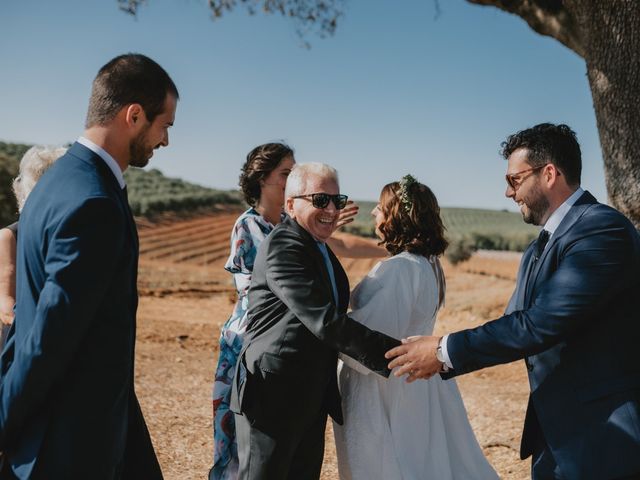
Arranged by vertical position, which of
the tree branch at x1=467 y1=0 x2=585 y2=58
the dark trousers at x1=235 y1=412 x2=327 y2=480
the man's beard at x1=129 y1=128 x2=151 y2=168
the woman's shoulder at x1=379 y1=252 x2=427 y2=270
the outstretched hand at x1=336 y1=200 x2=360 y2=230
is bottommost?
the dark trousers at x1=235 y1=412 x2=327 y2=480

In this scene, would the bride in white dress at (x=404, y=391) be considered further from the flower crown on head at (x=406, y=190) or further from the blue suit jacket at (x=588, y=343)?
the blue suit jacket at (x=588, y=343)

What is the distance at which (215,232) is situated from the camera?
95.3 feet

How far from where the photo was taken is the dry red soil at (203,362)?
559 centimetres

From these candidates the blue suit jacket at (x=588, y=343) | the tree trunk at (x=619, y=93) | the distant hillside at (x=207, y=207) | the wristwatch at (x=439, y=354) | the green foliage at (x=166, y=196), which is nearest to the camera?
the blue suit jacket at (x=588, y=343)

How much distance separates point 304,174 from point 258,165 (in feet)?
2.80

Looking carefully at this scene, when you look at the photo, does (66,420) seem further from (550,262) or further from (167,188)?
(167,188)

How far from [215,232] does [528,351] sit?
27069 millimetres

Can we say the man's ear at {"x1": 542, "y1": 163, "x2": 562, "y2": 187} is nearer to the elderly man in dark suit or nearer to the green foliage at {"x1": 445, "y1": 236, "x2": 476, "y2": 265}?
the elderly man in dark suit

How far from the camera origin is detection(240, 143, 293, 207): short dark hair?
12.8 ft

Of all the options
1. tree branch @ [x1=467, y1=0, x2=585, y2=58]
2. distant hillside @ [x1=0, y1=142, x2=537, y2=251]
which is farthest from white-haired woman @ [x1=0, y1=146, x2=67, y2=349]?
distant hillside @ [x1=0, y1=142, x2=537, y2=251]

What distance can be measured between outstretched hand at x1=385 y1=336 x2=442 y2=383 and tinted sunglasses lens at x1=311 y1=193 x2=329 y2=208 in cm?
79

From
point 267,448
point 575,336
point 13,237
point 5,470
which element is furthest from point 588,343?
point 13,237

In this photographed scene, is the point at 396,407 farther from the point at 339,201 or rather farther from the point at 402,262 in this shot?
the point at 339,201

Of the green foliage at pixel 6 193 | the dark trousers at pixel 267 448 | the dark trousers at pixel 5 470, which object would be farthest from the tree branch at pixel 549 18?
the green foliage at pixel 6 193
